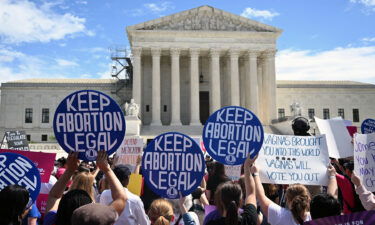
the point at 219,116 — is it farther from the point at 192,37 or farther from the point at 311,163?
the point at 192,37

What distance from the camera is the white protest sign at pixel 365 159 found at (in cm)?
643

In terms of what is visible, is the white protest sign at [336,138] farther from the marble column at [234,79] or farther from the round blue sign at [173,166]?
the marble column at [234,79]

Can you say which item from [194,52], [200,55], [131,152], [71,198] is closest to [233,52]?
[194,52]

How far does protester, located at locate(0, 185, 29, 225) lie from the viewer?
3.98 m

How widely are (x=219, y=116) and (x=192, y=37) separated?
42.4 m

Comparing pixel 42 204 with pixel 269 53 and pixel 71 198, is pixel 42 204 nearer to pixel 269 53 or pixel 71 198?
pixel 71 198

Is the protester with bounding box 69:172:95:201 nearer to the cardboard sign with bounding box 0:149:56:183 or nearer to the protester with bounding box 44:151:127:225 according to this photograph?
the protester with bounding box 44:151:127:225

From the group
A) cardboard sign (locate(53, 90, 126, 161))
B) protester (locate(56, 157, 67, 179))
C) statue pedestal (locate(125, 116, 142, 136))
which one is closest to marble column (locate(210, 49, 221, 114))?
statue pedestal (locate(125, 116, 142, 136))

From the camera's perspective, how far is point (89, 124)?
5.28 m

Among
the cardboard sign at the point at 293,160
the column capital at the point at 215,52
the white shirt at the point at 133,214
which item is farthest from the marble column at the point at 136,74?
the white shirt at the point at 133,214

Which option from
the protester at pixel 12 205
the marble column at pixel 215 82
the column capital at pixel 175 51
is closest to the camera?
the protester at pixel 12 205

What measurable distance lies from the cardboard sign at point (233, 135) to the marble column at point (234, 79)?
135 ft

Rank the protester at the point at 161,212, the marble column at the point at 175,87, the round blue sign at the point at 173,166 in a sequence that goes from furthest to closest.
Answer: the marble column at the point at 175,87, the round blue sign at the point at 173,166, the protester at the point at 161,212

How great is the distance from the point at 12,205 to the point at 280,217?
3211 millimetres
